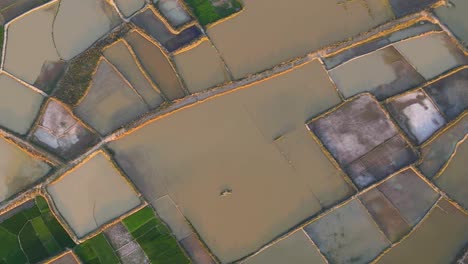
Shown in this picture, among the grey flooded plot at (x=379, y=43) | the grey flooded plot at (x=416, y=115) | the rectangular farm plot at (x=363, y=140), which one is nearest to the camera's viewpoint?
the rectangular farm plot at (x=363, y=140)

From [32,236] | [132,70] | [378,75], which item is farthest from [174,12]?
[32,236]

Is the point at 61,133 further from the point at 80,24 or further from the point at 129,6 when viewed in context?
the point at 129,6

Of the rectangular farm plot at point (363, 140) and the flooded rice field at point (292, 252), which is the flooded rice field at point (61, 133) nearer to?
the flooded rice field at point (292, 252)

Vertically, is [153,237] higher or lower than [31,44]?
lower

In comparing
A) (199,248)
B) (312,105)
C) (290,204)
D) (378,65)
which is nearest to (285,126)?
(312,105)

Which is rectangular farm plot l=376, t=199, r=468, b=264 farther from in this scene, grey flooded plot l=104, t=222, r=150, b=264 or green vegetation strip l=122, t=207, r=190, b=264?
grey flooded plot l=104, t=222, r=150, b=264

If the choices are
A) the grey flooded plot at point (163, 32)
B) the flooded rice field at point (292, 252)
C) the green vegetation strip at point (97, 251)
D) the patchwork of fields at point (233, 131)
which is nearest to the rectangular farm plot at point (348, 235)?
the patchwork of fields at point (233, 131)
